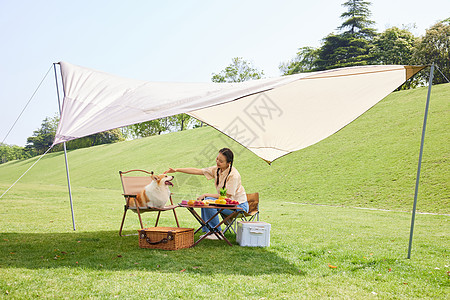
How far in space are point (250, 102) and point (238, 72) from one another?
29.5 m

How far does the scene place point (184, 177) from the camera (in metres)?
15.6

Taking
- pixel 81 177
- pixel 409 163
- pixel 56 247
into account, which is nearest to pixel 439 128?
pixel 409 163

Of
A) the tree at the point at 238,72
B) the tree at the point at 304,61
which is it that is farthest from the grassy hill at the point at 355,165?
the tree at the point at 238,72

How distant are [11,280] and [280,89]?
3044mm

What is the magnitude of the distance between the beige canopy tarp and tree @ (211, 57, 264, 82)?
28.5 m

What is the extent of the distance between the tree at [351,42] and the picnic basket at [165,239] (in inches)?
932

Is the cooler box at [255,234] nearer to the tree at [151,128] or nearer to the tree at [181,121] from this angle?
the tree at [151,128]

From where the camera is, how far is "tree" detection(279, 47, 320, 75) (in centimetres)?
2834

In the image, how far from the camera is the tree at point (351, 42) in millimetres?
25703

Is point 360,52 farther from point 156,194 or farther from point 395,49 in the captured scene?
point 156,194

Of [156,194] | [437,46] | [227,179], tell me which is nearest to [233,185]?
[227,179]

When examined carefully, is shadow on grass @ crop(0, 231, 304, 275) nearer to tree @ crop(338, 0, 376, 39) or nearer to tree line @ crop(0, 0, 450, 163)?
tree line @ crop(0, 0, 450, 163)

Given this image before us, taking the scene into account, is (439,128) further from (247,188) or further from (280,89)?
(280,89)

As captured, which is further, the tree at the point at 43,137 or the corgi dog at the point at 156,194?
the tree at the point at 43,137
